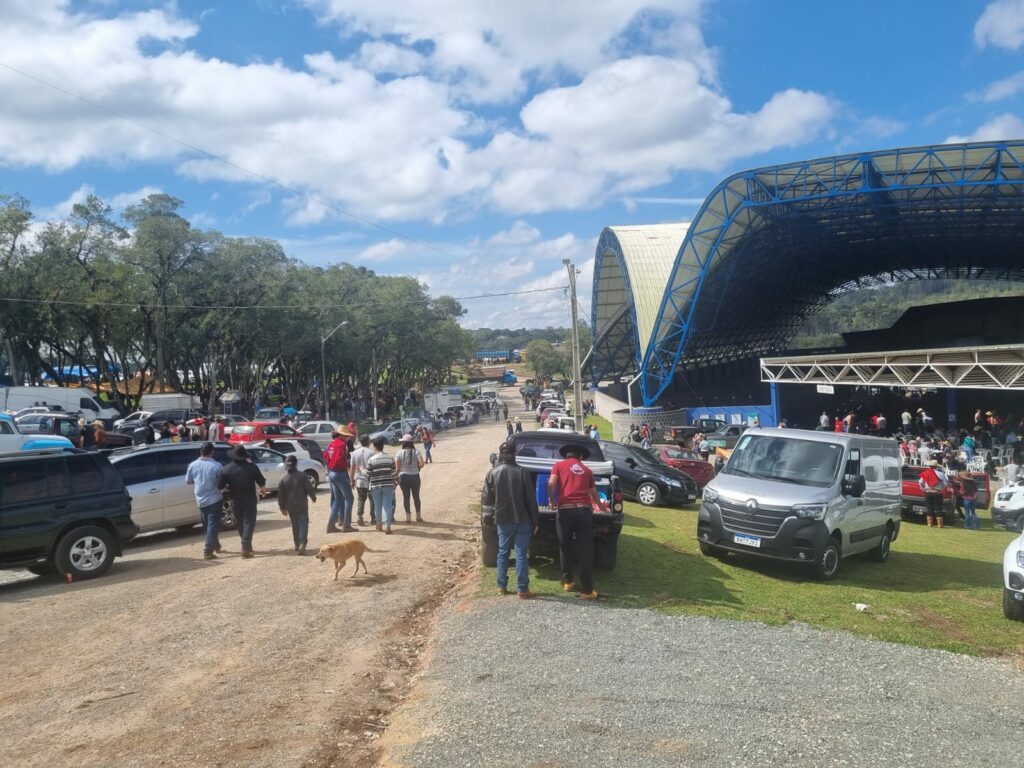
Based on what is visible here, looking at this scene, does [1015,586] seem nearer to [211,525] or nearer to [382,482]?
[382,482]

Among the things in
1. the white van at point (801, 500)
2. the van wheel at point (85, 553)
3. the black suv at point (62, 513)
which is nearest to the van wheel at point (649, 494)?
the white van at point (801, 500)

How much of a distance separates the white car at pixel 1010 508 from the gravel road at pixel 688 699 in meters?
13.7

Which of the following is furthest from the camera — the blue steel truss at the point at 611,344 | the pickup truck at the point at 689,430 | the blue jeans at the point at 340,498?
the blue steel truss at the point at 611,344

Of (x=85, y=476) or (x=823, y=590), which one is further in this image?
(x=85, y=476)

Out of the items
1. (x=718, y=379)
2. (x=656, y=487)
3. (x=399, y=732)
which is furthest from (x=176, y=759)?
(x=718, y=379)

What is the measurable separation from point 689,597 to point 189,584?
592 cm

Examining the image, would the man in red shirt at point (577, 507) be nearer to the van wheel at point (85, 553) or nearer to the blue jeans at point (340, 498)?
the blue jeans at point (340, 498)

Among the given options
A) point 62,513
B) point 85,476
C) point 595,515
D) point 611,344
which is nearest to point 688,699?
point 595,515

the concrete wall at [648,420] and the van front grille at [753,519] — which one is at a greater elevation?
the van front grille at [753,519]

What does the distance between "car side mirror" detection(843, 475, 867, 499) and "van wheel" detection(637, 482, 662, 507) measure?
288 inches

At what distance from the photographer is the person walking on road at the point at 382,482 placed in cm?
1248

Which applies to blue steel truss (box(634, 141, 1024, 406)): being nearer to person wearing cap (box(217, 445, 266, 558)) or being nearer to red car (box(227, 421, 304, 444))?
red car (box(227, 421, 304, 444))

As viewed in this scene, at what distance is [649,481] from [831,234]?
35.7m

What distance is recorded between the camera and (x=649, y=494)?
17.7m
